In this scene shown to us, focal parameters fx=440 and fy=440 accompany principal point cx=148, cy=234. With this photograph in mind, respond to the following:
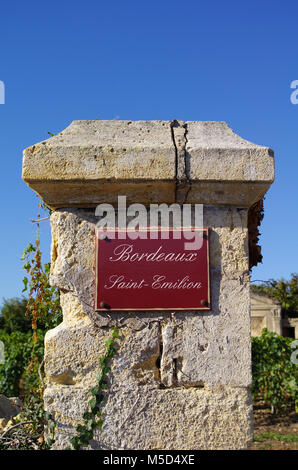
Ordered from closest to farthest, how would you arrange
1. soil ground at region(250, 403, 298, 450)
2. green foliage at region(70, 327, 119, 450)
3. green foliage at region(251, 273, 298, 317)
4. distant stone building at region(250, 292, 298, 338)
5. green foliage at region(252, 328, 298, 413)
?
green foliage at region(70, 327, 119, 450) → soil ground at region(250, 403, 298, 450) → green foliage at region(252, 328, 298, 413) → distant stone building at region(250, 292, 298, 338) → green foliage at region(251, 273, 298, 317)

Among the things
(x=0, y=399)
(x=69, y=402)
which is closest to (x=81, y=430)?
(x=69, y=402)

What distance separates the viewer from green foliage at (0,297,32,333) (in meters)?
20.2

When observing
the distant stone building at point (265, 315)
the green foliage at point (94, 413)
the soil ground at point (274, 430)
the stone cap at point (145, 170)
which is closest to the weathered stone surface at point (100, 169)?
the stone cap at point (145, 170)

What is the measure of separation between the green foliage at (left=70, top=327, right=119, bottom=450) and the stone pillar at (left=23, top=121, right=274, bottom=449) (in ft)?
0.12

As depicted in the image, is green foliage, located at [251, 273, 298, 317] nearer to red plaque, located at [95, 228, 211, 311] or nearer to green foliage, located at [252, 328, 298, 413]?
green foliage, located at [252, 328, 298, 413]

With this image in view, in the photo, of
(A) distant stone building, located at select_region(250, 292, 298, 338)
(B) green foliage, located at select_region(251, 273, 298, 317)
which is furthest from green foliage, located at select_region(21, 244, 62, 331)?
(B) green foliage, located at select_region(251, 273, 298, 317)

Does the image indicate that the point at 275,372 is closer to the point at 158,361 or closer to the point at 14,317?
the point at 158,361

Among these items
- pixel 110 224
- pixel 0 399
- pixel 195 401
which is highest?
pixel 110 224

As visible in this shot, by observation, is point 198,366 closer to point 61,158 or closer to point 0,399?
point 61,158

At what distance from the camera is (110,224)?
231 cm

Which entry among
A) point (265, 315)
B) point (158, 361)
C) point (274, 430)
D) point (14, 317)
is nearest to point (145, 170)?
point (158, 361)

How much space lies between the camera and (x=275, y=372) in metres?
7.90

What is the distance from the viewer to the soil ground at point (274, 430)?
18.8 ft
